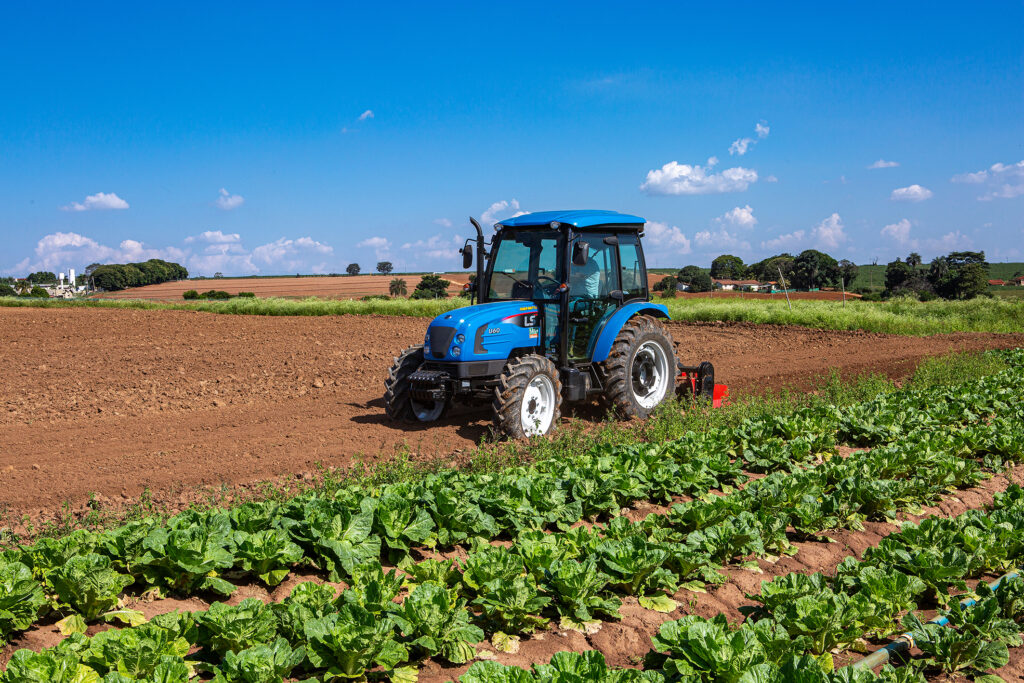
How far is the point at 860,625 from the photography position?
366cm

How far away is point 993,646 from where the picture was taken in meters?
3.37

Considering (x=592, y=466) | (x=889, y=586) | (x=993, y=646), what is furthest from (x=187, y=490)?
(x=993, y=646)

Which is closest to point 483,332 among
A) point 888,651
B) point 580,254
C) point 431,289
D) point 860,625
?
point 580,254

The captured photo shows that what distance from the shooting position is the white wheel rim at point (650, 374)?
8.87 m

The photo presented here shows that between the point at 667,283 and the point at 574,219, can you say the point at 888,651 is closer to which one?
the point at 574,219

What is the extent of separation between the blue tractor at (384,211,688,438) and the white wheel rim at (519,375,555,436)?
0.01 m

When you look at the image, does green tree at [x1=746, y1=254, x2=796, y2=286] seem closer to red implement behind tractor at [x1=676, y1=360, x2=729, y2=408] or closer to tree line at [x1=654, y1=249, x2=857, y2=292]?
tree line at [x1=654, y1=249, x2=857, y2=292]

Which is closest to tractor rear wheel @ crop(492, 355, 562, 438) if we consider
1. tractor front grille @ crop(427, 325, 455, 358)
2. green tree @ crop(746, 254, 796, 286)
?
tractor front grille @ crop(427, 325, 455, 358)

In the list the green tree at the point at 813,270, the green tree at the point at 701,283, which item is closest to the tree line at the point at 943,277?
the green tree at the point at 813,270

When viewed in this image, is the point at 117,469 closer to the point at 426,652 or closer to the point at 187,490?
the point at 187,490

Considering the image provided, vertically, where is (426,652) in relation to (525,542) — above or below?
below

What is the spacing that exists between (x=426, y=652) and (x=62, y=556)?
1.95 metres

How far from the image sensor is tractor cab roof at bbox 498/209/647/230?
7754 mm

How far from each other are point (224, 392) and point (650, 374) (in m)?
6.16
